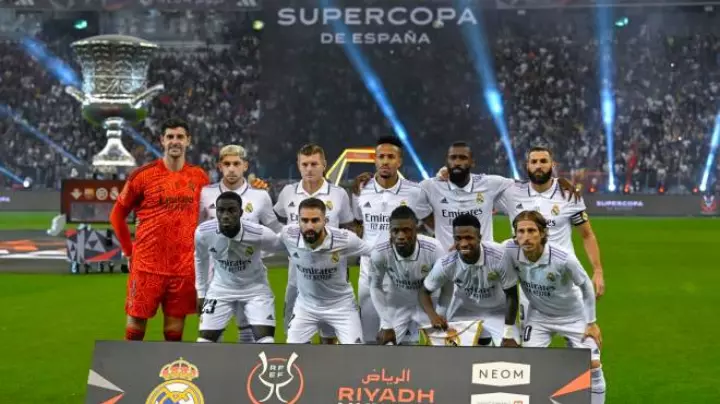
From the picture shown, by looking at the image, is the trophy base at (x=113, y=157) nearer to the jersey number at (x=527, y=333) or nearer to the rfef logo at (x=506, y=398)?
the jersey number at (x=527, y=333)

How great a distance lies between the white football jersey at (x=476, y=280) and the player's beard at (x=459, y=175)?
0.91 metres

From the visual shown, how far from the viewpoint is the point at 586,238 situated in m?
8.27

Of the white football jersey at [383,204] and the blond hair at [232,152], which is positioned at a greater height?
the blond hair at [232,152]

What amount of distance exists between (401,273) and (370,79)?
94.7 ft

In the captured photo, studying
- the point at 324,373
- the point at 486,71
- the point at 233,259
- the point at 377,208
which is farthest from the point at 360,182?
the point at 486,71

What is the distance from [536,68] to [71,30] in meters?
17.5

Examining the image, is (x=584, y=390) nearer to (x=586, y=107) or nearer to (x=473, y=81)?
(x=473, y=81)

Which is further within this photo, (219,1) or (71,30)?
(71,30)

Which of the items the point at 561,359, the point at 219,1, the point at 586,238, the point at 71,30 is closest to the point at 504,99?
the point at 219,1

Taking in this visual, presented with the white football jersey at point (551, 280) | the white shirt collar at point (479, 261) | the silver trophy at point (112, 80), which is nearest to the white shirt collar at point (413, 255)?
the white shirt collar at point (479, 261)

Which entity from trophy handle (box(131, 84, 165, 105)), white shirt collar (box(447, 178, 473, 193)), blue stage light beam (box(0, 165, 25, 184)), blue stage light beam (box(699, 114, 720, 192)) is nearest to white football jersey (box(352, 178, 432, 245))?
white shirt collar (box(447, 178, 473, 193))

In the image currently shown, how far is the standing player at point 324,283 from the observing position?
7.73 meters

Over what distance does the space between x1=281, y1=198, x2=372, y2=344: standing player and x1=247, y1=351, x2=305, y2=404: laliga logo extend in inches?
68.3

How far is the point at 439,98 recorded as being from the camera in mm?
36125
